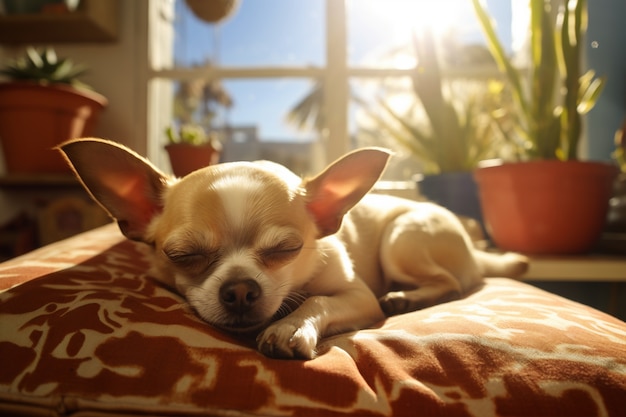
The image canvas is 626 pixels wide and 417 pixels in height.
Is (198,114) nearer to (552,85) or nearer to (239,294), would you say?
(552,85)

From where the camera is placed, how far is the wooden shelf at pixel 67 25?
2.63m

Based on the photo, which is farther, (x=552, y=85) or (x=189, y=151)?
(x=189, y=151)

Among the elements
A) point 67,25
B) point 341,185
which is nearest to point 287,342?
point 341,185

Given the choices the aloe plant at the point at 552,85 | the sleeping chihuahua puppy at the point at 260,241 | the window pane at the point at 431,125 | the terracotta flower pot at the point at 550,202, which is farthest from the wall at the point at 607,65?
the sleeping chihuahua puppy at the point at 260,241

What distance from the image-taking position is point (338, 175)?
113 centimetres

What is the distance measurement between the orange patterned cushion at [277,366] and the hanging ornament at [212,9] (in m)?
2.33

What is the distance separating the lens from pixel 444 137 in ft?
7.97

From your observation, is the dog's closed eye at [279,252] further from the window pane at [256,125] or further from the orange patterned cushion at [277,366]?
the window pane at [256,125]

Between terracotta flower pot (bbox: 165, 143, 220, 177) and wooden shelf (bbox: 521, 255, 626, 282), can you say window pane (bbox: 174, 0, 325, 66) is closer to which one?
terracotta flower pot (bbox: 165, 143, 220, 177)

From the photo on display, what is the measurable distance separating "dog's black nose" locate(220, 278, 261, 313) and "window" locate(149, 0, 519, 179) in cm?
206

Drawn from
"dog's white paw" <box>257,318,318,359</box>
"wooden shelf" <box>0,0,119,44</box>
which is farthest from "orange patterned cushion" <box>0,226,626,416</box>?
"wooden shelf" <box>0,0,119,44</box>

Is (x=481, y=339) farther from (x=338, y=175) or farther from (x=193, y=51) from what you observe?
(x=193, y=51)

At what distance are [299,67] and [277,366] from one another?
256 cm

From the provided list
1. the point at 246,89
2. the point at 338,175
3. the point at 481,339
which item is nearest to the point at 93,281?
the point at 338,175
